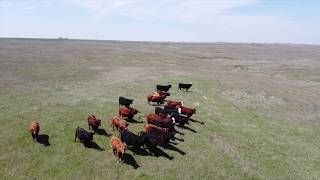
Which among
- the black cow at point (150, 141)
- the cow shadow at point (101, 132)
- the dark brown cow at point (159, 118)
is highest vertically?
the dark brown cow at point (159, 118)

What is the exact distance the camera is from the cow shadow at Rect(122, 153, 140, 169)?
17.5 meters

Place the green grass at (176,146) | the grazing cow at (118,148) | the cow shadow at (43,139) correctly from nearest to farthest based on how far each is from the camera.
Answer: the green grass at (176,146)
the grazing cow at (118,148)
the cow shadow at (43,139)

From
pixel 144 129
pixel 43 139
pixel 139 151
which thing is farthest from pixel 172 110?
pixel 43 139

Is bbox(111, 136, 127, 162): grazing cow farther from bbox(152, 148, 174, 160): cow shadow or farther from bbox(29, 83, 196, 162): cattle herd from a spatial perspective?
bbox(152, 148, 174, 160): cow shadow

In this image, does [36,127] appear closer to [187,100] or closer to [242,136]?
[242,136]

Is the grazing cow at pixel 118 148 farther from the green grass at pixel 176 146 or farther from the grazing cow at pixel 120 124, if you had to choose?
the grazing cow at pixel 120 124

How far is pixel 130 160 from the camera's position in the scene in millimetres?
18047

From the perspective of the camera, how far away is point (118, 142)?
713 inches

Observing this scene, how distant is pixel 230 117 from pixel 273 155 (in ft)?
24.2

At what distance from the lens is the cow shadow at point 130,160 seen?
1755 cm

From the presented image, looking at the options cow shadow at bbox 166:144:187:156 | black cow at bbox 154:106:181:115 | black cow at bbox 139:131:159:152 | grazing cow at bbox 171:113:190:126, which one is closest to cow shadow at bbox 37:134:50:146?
black cow at bbox 139:131:159:152

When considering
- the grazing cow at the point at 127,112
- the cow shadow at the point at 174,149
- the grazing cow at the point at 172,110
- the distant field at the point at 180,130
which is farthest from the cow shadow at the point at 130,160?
the grazing cow at the point at 172,110

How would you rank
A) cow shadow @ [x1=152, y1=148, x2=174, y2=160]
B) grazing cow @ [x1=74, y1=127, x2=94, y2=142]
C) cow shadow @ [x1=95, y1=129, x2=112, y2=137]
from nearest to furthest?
cow shadow @ [x1=152, y1=148, x2=174, y2=160]
grazing cow @ [x1=74, y1=127, x2=94, y2=142]
cow shadow @ [x1=95, y1=129, x2=112, y2=137]

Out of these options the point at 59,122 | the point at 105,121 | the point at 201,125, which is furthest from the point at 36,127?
the point at 201,125
